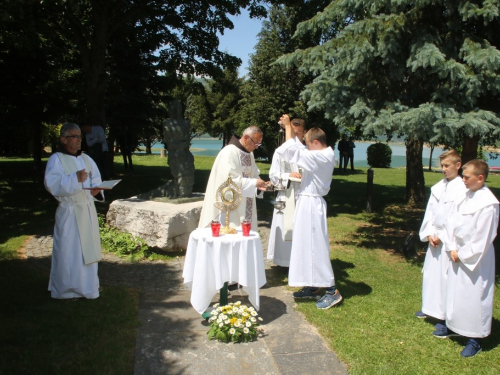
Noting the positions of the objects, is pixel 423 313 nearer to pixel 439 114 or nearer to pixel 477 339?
pixel 477 339

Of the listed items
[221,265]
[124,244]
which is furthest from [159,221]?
[221,265]

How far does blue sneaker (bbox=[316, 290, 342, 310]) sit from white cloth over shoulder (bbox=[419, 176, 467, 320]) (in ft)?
3.43

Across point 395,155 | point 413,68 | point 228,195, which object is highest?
point 413,68

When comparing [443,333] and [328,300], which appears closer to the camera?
[443,333]

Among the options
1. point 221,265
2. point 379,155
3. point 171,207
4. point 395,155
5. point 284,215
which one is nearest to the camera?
point 221,265

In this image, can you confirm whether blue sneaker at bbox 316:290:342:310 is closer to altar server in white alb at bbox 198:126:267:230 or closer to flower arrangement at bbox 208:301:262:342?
flower arrangement at bbox 208:301:262:342

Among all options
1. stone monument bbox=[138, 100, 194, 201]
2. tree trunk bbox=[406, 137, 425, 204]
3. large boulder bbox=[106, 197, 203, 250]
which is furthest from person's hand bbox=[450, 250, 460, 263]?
tree trunk bbox=[406, 137, 425, 204]

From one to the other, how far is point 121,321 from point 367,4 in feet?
19.1

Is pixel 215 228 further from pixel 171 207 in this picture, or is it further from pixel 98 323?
pixel 171 207

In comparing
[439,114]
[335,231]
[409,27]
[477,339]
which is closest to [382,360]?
[477,339]

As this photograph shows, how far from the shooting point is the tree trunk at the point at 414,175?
13.2 meters

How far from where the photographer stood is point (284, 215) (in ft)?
22.6

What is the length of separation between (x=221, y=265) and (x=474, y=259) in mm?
2559

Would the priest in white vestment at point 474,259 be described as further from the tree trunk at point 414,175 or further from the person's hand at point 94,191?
the tree trunk at point 414,175
